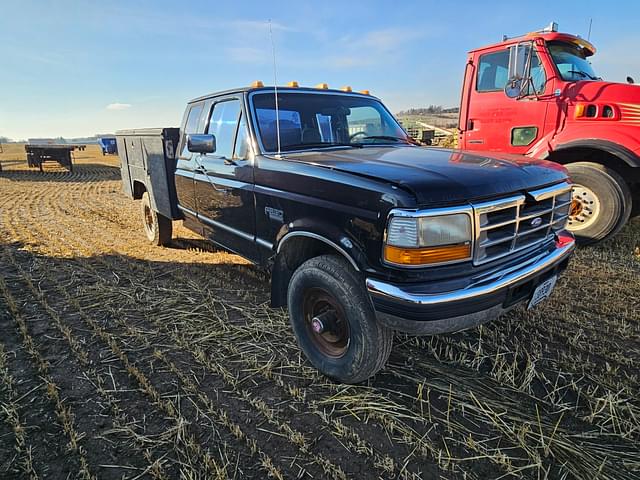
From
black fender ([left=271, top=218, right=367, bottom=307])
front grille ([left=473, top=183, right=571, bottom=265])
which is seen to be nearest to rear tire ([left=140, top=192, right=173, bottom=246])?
black fender ([left=271, top=218, right=367, bottom=307])

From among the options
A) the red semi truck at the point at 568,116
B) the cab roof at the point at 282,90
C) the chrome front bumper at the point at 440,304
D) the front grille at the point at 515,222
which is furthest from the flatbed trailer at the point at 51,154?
the front grille at the point at 515,222

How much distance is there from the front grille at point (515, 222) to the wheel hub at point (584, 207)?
281cm

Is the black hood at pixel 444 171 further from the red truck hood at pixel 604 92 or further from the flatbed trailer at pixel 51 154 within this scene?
the flatbed trailer at pixel 51 154

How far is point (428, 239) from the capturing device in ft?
6.28

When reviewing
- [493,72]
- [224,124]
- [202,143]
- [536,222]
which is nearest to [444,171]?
[536,222]

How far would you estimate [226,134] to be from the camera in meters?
3.57

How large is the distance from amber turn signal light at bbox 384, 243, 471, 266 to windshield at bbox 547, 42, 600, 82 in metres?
4.56

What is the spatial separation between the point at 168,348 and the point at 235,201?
1.32 metres

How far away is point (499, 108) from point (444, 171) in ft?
13.9

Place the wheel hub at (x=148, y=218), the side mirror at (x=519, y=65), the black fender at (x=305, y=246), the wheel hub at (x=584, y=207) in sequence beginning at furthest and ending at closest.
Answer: the wheel hub at (x=148, y=218)
the side mirror at (x=519, y=65)
the wheel hub at (x=584, y=207)
the black fender at (x=305, y=246)

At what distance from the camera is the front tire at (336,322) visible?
2182mm

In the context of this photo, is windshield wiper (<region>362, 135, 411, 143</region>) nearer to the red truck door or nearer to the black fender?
the black fender

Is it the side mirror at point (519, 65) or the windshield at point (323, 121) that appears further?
the side mirror at point (519, 65)

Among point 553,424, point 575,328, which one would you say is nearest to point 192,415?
point 553,424
